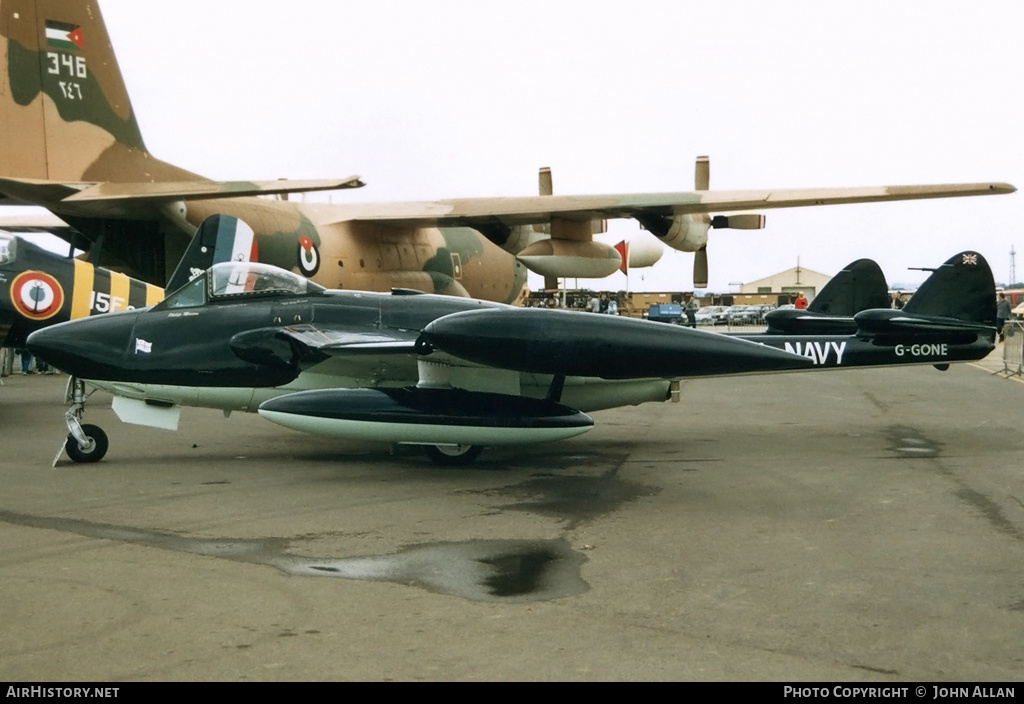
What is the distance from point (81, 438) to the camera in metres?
9.98

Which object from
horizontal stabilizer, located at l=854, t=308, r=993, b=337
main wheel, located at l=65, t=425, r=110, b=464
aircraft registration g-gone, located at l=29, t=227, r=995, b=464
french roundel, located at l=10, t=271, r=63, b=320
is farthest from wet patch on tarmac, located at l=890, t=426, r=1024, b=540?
french roundel, located at l=10, t=271, r=63, b=320

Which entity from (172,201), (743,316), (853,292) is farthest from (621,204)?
(743,316)

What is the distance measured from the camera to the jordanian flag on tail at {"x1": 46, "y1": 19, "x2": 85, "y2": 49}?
17.4m

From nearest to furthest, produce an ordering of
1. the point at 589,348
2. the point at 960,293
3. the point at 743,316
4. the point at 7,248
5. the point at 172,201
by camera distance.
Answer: the point at 589,348 < the point at 960,293 < the point at 7,248 < the point at 172,201 < the point at 743,316

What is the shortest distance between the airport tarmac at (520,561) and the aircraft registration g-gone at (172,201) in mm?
5721

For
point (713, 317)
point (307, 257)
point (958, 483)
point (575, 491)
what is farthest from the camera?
point (713, 317)

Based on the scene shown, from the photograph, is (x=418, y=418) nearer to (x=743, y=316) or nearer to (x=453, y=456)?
(x=453, y=456)

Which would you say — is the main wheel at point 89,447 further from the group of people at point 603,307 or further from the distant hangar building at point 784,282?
the distant hangar building at point 784,282

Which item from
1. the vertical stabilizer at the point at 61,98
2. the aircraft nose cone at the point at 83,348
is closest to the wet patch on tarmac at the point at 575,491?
the aircraft nose cone at the point at 83,348

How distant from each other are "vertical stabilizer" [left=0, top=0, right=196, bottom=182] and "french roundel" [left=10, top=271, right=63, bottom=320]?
491 cm

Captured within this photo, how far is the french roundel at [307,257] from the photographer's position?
19.3 m

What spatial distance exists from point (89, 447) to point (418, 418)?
3.41 m

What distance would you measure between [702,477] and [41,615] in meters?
5.84
